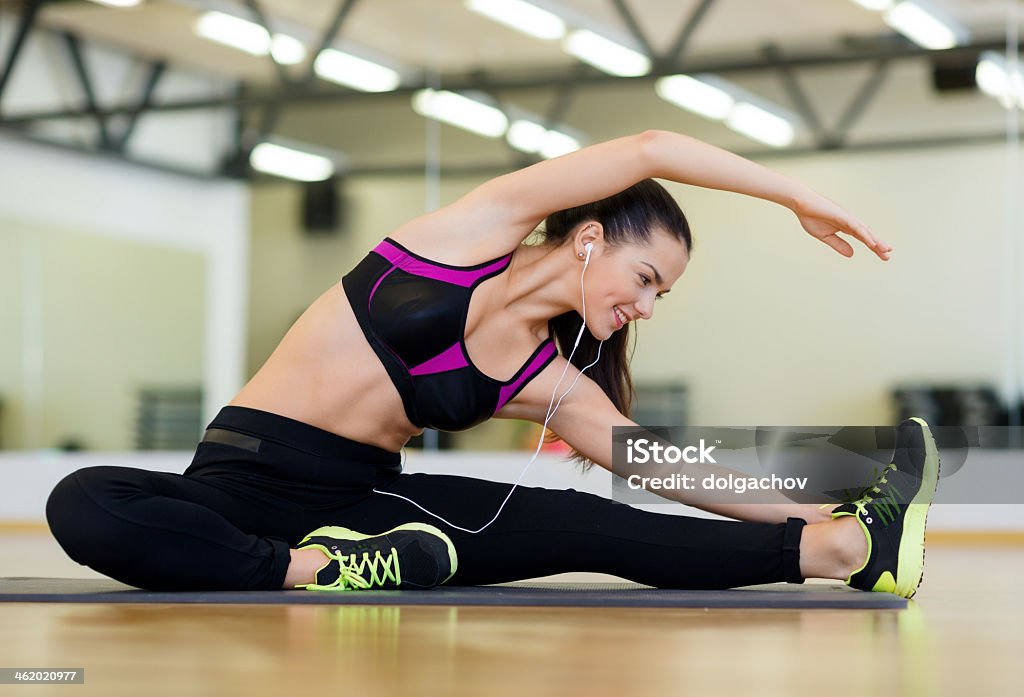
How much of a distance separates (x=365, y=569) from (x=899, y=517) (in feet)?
2.67

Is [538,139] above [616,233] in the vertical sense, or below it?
above

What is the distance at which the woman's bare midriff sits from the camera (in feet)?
6.15

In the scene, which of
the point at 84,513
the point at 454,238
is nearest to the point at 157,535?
the point at 84,513

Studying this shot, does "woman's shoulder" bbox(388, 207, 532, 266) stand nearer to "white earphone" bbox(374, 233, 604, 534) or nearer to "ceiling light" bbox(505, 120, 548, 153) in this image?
"white earphone" bbox(374, 233, 604, 534)

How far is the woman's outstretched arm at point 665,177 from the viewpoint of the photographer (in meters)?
1.72

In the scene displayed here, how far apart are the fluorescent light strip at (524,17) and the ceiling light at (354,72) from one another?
1.60ft

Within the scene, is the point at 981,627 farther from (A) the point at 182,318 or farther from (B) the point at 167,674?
(A) the point at 182,318

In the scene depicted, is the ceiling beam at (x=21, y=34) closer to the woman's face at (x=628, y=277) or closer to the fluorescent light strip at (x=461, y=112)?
the fluorescent light strip at (x=461, y=112)

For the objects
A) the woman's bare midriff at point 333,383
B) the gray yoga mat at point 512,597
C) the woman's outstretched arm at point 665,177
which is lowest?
the gray yoga mat at point 512,597

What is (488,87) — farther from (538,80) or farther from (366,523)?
(366,523)

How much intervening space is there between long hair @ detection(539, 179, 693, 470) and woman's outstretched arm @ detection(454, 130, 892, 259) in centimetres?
11

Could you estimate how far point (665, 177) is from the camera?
1773 millimetres

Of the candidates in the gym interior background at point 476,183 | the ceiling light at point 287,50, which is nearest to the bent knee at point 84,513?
the gym interior background at point 476,183

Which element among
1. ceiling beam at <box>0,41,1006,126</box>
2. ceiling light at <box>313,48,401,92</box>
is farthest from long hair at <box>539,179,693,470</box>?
ceiling light at <box>313,48,401,92</box>
